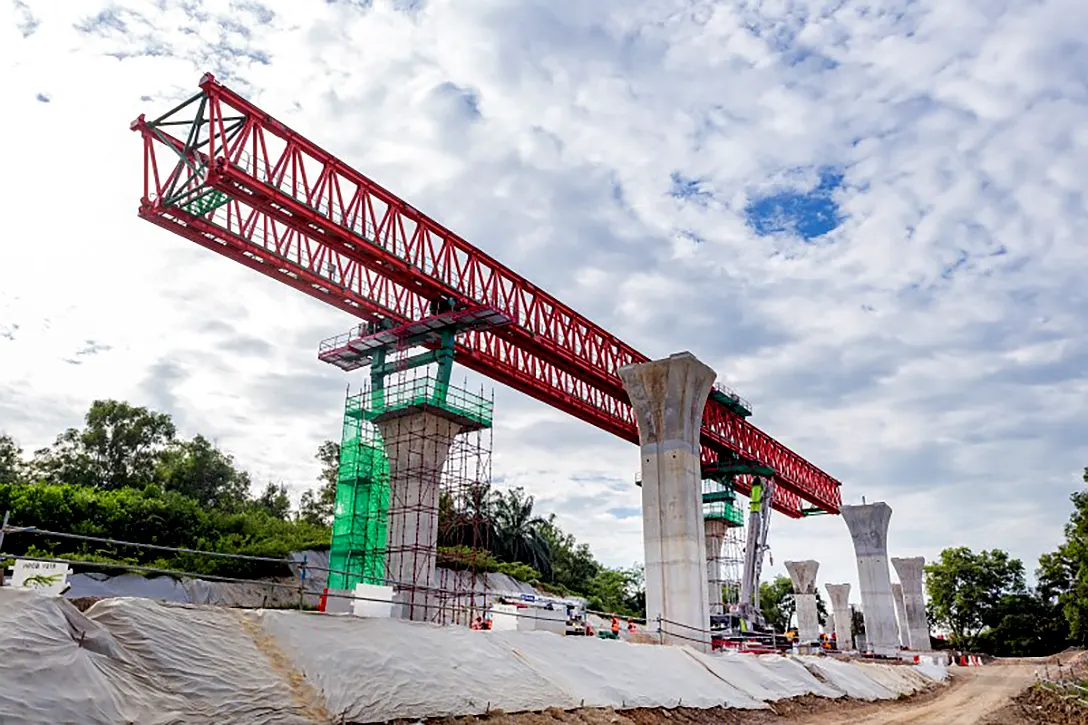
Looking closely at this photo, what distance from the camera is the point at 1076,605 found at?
56.7 meters

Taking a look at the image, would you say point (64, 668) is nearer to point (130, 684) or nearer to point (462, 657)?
point (130, 684)

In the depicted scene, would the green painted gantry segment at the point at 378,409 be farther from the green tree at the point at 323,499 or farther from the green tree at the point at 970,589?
the green tree at the point at 970,589

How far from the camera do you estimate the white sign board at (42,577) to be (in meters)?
11.4

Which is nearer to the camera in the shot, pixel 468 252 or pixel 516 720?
pixel 516 720

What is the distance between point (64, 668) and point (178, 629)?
183 cm

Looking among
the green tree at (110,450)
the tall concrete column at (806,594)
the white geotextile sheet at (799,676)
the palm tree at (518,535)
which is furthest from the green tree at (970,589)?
the green tree at (110,450)

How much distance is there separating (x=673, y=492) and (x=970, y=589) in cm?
6809

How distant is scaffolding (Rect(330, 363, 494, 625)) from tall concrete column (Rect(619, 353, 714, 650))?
6.31 metres

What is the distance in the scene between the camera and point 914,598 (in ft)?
196

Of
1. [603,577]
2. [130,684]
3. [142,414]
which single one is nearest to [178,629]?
[130,684]

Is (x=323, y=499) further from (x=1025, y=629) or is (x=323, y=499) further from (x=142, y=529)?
(x=1025, y=629)

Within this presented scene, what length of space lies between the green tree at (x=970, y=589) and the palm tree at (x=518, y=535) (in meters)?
42.1

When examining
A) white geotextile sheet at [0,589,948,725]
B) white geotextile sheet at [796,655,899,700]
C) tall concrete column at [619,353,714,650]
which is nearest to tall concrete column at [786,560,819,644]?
white geotextile sheet at [796,655,899,700]

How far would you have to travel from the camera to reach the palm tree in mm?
63156
